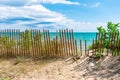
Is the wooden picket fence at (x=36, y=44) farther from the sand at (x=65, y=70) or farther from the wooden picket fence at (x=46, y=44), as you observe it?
the sand at (x=65, y=70)

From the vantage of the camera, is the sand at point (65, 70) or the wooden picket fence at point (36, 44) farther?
the wooden picket fence at point (36, 44)

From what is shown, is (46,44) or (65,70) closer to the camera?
(65,70)

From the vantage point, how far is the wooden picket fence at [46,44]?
1068 cm

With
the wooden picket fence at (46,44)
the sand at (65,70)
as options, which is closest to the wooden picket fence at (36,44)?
the wooden picket fence at (46,44)

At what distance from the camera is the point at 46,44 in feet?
38.0

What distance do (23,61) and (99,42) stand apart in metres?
3.27

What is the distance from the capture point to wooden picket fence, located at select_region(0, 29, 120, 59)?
35.0ft

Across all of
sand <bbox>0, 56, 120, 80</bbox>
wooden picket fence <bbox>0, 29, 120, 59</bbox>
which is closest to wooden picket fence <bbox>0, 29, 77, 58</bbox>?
wooden picket fence <bbox>0, 29, 120, 59</bbox>

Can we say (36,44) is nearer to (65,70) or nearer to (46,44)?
(46,44)

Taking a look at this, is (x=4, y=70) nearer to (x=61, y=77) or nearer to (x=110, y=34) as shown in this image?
(x=61, y=77)

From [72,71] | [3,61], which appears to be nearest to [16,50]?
[3,61]

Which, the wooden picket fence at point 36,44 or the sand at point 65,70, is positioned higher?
the wooden picket fence at point 36,44

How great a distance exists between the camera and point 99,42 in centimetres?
1073

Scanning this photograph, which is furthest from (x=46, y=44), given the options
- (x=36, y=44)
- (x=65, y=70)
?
(x=65, y=70)
